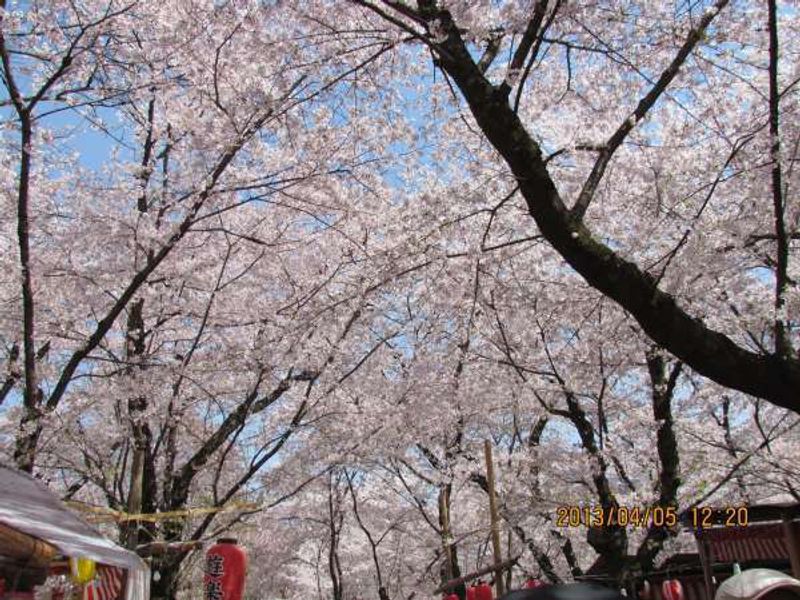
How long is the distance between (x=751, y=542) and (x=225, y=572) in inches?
205

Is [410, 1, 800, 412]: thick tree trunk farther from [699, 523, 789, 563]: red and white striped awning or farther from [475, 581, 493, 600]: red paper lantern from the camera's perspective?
[475, 581, 493, 600]: red paper lantern

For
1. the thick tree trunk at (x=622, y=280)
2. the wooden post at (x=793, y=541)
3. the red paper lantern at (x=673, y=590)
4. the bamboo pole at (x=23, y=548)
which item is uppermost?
the thick tree trunk at (x=622, y=280)

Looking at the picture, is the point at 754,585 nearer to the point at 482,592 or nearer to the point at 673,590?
the point at 673,590

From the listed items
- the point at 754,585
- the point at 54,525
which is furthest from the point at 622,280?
the point at 54,525

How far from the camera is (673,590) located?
764cm

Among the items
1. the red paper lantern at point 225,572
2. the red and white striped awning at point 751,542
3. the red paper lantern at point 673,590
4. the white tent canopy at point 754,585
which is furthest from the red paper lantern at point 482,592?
Result: the white tent canopy at point 754,585

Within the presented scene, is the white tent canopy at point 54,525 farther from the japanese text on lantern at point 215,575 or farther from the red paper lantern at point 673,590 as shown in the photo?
Answer: the red paper lantern at point 673,590

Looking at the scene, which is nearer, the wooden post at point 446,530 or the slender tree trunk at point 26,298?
the slender tree trunk at point 26,298

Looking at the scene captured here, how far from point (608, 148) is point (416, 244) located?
230 centimetres

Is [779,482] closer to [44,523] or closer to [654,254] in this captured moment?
[654,254]

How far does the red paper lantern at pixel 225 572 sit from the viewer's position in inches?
255
